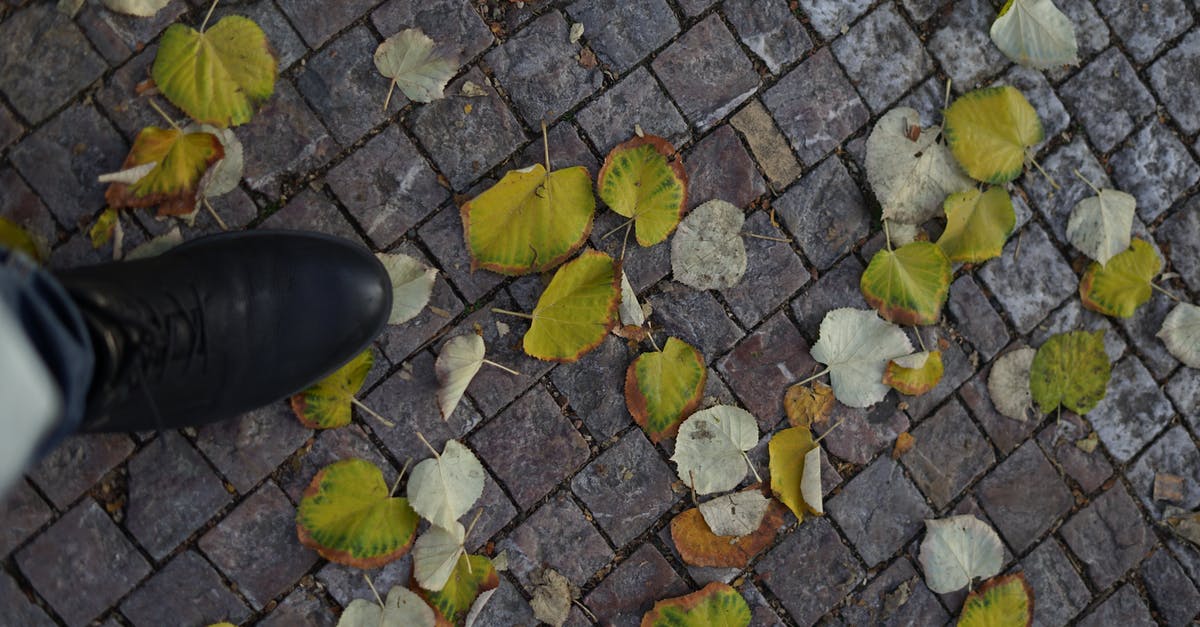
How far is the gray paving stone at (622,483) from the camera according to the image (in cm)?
200

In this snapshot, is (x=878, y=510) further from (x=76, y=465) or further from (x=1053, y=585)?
(x=76, y=465)

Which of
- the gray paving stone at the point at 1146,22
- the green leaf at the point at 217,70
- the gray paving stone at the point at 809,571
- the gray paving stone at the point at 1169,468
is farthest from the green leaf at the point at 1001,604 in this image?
the green leaf at the point at 217,70

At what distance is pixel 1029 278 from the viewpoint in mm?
2117

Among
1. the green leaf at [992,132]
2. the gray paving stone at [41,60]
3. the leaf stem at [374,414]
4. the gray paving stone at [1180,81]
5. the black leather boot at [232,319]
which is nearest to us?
the black leather boot at [232,319]

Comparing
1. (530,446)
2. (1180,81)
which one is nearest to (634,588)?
(530,446)

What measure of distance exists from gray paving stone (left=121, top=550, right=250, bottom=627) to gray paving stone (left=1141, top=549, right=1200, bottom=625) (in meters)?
2.20

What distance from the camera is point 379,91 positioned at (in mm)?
1930

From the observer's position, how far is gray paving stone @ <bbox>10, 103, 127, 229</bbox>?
1.84m

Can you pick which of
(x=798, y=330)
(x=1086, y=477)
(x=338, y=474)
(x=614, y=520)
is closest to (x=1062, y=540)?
(x=1086, y=477)

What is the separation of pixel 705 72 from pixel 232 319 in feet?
3.89

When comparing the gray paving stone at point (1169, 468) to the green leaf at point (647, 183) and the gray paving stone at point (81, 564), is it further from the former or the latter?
the gray paving stone at point (81, 564)

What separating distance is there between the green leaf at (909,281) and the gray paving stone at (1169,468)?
2.29 feet

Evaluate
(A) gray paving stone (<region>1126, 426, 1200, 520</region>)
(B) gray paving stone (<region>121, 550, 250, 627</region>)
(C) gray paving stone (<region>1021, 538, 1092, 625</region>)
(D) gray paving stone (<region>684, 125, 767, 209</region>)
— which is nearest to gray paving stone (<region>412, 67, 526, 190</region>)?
(D) gray paving stone (<region>684, 125, 767, 209</region>)

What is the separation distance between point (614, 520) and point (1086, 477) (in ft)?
3.89
